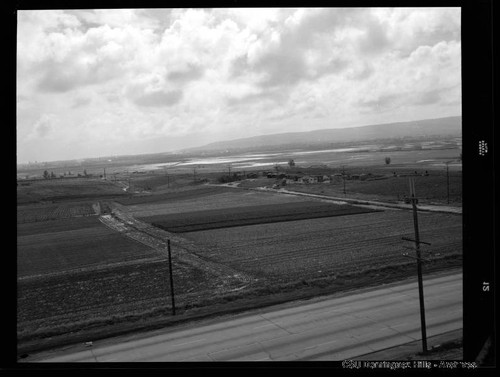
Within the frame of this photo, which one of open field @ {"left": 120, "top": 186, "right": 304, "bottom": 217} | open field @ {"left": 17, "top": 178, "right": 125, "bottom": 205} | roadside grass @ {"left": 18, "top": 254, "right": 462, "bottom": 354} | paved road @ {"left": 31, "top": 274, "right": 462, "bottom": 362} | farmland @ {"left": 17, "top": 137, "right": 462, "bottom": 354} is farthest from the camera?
open field @ {"left": 120, "top": 186, "right": 304, "bottom": 217}

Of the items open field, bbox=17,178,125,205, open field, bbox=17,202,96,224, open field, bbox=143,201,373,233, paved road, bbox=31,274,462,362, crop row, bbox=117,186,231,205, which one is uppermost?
open field, bbox=17,178,125,205

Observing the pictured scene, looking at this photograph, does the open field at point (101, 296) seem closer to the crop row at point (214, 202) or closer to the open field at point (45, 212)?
the open field at point (45, 212)

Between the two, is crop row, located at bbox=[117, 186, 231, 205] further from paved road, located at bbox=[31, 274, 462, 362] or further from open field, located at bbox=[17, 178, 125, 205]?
paved road, located at bbox=[31, 274, 462, 362]

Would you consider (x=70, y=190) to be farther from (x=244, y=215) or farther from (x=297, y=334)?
(x=297, y=334)

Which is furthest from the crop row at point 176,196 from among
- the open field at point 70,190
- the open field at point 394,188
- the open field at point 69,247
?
the open field at point 394,188

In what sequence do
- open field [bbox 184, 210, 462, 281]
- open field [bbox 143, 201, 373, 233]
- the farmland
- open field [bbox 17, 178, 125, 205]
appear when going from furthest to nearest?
open field [bbox 143, 201, 373, 233] < open field [bbox 17, 178, 125, 205] < open field [bbox 184, 210, 462, 281] < the farmland

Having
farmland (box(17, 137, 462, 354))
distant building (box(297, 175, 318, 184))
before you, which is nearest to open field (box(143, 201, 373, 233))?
farmland (box(17, 137, 462, 354))

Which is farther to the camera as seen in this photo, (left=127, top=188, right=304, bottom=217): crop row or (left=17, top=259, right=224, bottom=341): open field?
(left=127, top=188, right=304, bottom=217): crop row

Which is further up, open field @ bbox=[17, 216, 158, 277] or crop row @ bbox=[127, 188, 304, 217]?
crop row @ bbox=[127, 188, 304, 217]
